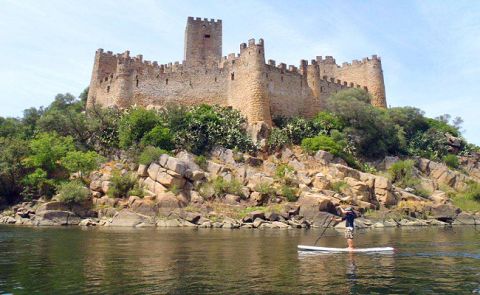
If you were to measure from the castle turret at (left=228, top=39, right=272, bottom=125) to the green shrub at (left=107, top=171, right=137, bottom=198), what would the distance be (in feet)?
57.3

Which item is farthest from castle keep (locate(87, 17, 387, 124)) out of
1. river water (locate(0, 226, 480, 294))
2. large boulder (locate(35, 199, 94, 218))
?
river water (locate(0, 226, 480, 294))

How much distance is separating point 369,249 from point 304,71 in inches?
1736

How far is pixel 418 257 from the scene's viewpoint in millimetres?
19984

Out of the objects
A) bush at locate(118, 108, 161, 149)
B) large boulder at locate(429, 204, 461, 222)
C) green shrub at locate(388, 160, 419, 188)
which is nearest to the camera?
large boulder at locate(429, 204, 461, 222)

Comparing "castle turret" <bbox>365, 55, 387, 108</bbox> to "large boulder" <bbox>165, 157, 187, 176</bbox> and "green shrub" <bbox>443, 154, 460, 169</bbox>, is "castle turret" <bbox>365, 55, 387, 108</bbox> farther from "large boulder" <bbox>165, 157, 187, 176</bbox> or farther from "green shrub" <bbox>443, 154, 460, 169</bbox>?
"large boulder" <bbox>165, 157, 187, 176</bbox>

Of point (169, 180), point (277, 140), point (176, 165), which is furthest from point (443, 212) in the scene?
point (169, 180)

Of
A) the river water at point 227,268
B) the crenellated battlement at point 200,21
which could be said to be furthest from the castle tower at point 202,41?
the river water at point 227,268

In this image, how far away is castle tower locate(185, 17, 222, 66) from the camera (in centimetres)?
6975

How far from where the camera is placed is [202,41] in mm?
70375

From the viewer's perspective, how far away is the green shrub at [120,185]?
44688mm

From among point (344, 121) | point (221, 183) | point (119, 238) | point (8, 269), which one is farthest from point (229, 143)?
point (8, 269)

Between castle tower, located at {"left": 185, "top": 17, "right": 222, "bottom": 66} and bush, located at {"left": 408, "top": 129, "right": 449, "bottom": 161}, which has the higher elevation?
castle tower, located at {"left": 185, "top": 17, "right": 222, "bottom": 66}

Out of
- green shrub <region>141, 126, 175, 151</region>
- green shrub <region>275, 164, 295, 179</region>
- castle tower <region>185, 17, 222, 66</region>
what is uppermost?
castle tower <region>185, 17, 222, 66</region>

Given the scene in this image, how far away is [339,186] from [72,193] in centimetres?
2595
